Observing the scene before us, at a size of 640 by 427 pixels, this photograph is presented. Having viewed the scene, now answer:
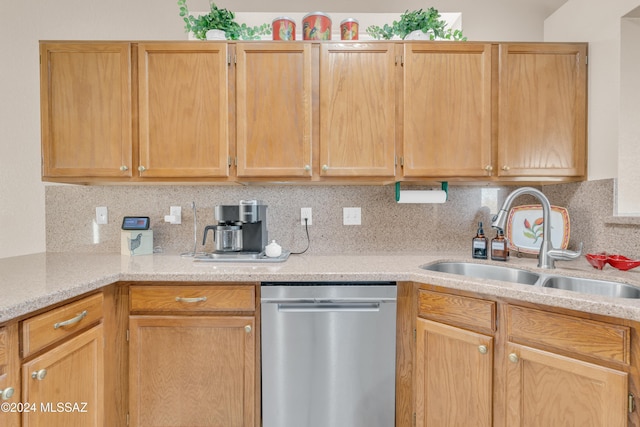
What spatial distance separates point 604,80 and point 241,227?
206 cm

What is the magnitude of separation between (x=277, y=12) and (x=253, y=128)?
3.12ft

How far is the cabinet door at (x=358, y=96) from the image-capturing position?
5.59ft

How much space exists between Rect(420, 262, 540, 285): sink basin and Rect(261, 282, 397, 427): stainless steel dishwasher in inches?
17.4

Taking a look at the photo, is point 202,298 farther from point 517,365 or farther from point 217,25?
point 217,25

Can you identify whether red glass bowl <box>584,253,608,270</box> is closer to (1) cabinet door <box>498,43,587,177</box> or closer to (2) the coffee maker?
(1) cabinet door <box>498,43,587,177</box>

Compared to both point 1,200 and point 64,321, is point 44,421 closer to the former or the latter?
point 64,321

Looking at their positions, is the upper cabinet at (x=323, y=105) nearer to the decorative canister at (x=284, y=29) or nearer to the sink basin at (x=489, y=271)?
the decorative canister at (x=284, y=29)

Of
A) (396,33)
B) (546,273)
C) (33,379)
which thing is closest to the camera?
(33,379)

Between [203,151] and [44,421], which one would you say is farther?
[203,151]

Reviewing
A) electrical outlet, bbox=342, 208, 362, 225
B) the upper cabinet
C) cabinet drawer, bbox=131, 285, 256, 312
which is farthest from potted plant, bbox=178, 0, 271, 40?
cabinet drawer, bbox=131, 285, 256, 312

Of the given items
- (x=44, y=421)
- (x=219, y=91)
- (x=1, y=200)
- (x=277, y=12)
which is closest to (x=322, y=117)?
(x=219, y=91)

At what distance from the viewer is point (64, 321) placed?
1153 millimetres

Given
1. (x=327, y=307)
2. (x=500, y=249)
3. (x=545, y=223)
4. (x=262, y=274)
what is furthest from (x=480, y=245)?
(x=262, y=274)

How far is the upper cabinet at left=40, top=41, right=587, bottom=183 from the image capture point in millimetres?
1704
